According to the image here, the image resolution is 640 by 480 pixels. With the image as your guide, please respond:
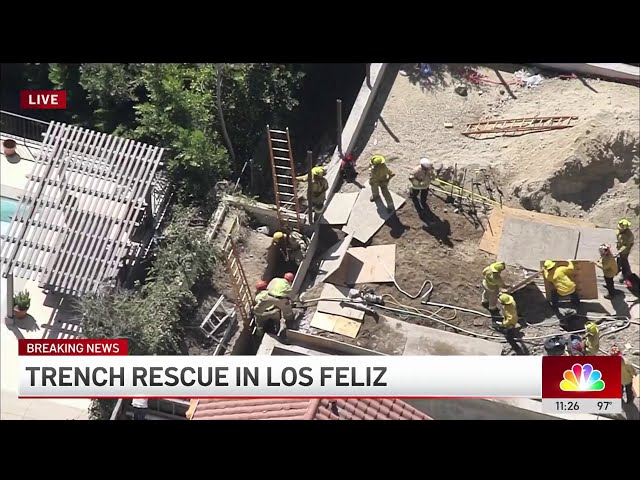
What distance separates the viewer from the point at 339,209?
24.0m

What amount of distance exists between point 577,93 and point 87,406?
13574mm

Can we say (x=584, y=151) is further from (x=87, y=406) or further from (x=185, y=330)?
(x=87, y=406)

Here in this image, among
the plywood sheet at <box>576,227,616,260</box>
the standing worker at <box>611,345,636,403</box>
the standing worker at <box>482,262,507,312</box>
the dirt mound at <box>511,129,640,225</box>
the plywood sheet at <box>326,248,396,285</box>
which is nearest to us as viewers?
the standing worker at <box>611,345,636,403</box>

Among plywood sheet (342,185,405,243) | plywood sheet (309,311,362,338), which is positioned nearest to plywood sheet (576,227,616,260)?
plywood sheet (342,185,405,243)

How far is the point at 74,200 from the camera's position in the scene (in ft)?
72.8

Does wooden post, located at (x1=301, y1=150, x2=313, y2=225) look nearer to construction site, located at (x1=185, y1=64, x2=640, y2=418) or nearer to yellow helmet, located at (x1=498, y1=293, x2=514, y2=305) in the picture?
construction site, located at (x1=185, y1=64, x2=640, y2=418)

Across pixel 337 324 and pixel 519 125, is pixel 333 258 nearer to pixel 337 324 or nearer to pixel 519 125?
pixel 337 324

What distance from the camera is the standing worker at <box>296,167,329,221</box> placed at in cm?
2288

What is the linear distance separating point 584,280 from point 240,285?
7.16 meters

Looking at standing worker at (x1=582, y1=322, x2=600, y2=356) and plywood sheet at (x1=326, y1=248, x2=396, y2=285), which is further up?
plywood sheet at (x1=326, y1=248, x2=396, y2=285)

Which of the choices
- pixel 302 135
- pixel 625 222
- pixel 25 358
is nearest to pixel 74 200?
pixel 25 358

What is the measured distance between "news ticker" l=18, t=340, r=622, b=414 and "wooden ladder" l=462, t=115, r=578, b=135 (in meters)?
8.33

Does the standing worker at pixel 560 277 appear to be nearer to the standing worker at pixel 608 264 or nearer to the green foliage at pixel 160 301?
the standing worker at pixel 608 264

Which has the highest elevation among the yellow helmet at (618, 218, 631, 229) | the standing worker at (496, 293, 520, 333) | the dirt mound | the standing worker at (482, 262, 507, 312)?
the dirt mound
